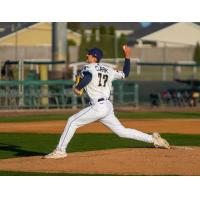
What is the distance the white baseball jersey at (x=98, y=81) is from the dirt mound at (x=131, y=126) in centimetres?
789

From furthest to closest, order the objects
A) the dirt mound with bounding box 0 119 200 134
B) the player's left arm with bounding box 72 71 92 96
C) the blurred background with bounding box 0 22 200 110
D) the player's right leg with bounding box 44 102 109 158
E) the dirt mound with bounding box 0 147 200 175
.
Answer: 1. the blurred background with bounding box 0 22 200 110
2. the dirt mound with bounding box 0 119 200 134
3. the player's right leg with bounding box 44 102 109 158
4. the player's left arm with bounding box 72 71 92 96
5. the dirt mound with bounding box 0 147 200 175

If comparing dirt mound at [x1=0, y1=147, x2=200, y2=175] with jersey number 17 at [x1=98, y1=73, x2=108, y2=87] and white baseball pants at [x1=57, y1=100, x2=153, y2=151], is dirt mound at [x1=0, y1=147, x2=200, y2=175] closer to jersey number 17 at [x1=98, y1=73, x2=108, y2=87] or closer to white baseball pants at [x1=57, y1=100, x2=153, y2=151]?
white baseball pants at [x1=57, y1=100, x2=153, y2=151]

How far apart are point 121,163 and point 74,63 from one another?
88.8ft

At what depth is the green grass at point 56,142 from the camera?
16.5 metres

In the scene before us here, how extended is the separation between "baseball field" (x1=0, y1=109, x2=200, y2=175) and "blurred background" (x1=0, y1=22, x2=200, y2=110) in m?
2.11

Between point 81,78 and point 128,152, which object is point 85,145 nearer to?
point 128,152

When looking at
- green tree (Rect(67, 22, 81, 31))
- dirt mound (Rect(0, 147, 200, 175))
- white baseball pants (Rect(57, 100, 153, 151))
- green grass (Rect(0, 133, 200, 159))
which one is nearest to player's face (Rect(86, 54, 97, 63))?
white baseball pants (Rect(57, 100, 153, 151))

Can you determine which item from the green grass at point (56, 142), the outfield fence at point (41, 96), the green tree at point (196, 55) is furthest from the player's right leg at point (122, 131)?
the green tree at point (196, 55)

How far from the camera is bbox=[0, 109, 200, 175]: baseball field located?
1282cm

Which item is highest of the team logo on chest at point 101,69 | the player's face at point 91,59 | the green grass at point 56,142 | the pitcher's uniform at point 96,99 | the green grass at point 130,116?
the player's face at point 91,59

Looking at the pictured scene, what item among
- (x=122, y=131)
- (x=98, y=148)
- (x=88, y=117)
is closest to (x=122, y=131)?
(x=122, y=131)

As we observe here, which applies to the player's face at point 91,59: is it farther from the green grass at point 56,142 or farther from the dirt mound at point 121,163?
the green grass at point 56,142

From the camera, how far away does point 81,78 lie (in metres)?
13.3

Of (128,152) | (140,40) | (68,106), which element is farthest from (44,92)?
(140,40)
